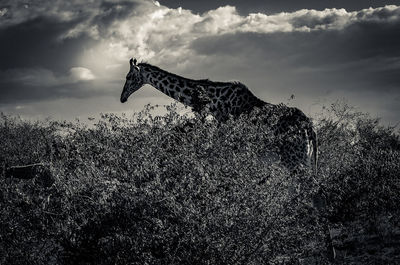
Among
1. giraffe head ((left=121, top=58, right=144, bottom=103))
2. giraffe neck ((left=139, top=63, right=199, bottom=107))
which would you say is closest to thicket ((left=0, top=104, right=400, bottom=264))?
giraffe neck ((left=139, top=63, right=199, bottom=107))

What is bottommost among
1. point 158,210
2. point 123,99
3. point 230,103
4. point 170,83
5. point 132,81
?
point 158,210

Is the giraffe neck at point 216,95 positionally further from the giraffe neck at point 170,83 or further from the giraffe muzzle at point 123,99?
A: the giraffe muzzle at point 123,99

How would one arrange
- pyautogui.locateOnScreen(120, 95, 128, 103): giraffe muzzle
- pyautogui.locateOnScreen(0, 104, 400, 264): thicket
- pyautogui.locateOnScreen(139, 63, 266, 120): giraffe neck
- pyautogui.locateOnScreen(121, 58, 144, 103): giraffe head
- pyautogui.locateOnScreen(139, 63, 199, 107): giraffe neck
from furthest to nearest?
pyautogui.locateOnScreen(120, 95, 128, 103): giraffe muzzle
pyautogui.locateOnScreen(121, 58, 144, 103): giraffe head
pyautogui.locateOnScreen(139, 63, 199, 107): giraffe neck
pyautogui.locateOnScreen(139, 63, 266, 120): giraffe neck
pyautogui.locateOnScreen(0, 104, 400, 264): thicket

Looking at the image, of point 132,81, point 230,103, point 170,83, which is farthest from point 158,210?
point 132,81

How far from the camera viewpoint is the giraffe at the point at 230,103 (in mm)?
7234

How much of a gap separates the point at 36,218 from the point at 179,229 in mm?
1517

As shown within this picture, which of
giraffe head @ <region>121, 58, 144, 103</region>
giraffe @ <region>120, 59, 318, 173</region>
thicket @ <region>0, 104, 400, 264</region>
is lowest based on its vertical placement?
thicket @ <region>0, 104, 400, 264</region>

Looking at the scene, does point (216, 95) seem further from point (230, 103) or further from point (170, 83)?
point (170, 83)

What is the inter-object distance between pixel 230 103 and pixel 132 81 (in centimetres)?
353

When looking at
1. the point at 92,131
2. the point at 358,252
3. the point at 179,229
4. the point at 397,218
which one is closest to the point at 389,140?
the point at 397,218

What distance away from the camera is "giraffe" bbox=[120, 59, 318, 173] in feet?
23.7

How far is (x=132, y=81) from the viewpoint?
1168 centimetres

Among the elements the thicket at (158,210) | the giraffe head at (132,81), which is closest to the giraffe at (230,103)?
the giraffe head at (132,81)

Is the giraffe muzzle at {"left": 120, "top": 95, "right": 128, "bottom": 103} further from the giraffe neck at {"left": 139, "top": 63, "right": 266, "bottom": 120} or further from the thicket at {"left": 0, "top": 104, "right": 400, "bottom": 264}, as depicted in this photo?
the thicket at {"left": 0, "top": 104, "right": 400, "bottom": 264}
